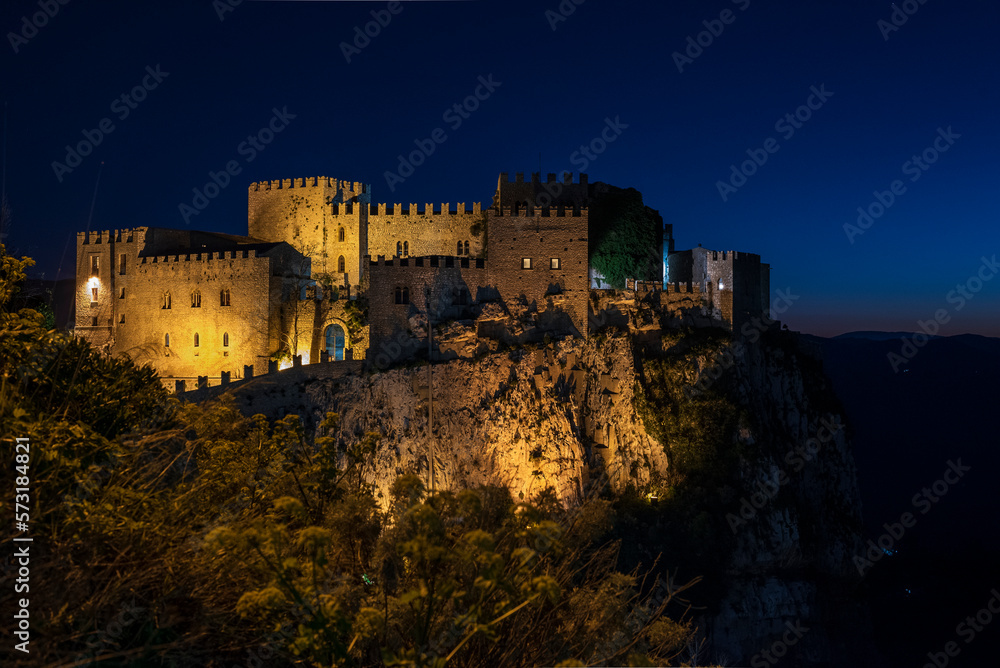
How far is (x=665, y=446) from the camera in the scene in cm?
3838

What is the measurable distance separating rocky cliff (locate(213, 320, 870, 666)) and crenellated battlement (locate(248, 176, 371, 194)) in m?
13.4

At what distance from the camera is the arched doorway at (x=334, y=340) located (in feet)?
140

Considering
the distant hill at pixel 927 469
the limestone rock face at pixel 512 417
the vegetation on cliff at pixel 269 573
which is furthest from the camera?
the distant hill at pixel 927 469

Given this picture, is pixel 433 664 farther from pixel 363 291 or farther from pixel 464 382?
pixel 363 291

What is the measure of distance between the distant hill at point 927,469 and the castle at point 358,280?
17.8 m

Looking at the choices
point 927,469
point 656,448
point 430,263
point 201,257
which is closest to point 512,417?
point 656,448

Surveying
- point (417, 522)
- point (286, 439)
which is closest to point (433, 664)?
point (417, 522)

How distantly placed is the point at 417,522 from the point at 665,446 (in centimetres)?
3245

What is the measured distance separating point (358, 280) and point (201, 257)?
837cm

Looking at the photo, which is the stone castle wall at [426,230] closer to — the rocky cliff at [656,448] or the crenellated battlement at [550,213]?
the crenellated battlement at [550,213]

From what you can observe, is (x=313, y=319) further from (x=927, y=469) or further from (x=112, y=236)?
(x=927, y=469)

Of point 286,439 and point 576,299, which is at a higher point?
point 576,299

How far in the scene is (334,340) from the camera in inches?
1684

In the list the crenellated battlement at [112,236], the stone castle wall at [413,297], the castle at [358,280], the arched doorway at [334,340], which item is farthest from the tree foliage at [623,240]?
the crenellated battlement at [112,236]
